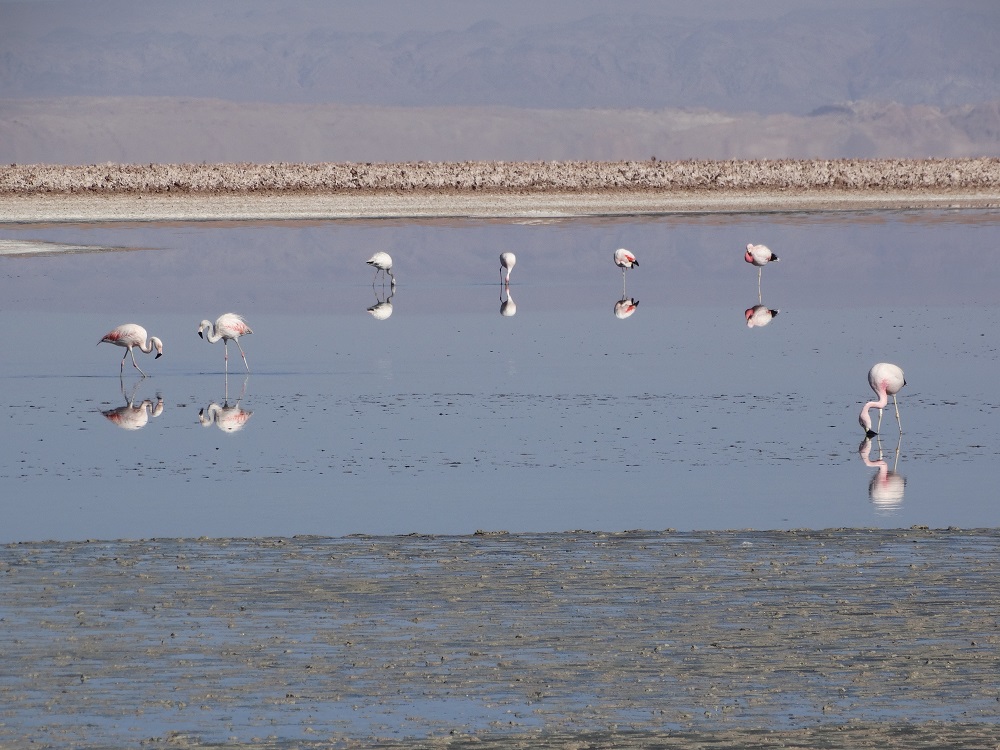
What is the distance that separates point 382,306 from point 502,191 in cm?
Answer: 5029

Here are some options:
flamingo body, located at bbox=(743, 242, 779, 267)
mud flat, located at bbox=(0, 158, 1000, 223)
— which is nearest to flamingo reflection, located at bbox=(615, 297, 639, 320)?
flamingo body, located at bbox=(743, 242, 779, 267)

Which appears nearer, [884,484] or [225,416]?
[884,484]

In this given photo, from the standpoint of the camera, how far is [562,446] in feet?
42.5

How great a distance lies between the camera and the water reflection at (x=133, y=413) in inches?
567

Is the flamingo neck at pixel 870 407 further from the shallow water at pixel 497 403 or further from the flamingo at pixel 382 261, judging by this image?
the flamingo at pixel 382 261

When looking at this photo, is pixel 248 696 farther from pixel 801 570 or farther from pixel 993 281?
pixel 993 281

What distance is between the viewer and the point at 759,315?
2330 cm

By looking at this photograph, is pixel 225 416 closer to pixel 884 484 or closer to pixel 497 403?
pixel 497 403

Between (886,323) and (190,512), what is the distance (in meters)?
13.3

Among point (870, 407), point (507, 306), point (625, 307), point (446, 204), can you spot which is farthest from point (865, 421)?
point (446, 204)

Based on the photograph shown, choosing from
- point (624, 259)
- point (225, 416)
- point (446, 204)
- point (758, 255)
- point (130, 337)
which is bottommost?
point (225, 416)

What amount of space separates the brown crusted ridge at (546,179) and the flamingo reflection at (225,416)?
6018 cm

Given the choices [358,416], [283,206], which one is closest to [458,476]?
[358,416]

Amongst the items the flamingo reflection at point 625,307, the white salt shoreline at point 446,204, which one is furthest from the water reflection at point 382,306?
the white salt shoreline at point 446,204
